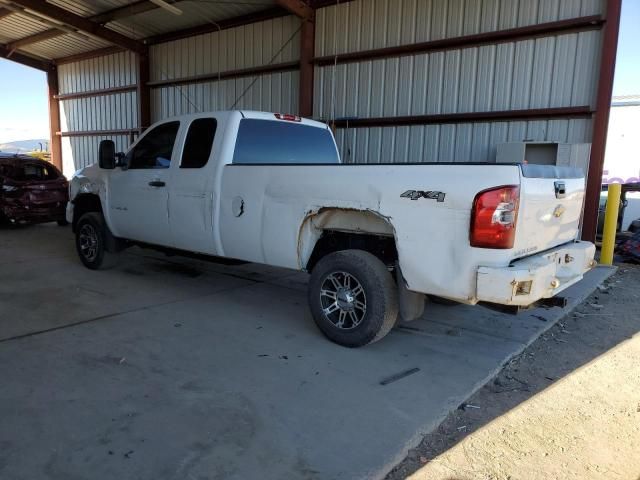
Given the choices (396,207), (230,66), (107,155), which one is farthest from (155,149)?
(230,66)

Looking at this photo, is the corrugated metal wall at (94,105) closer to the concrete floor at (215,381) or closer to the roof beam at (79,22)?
the roof beam at (79,22)

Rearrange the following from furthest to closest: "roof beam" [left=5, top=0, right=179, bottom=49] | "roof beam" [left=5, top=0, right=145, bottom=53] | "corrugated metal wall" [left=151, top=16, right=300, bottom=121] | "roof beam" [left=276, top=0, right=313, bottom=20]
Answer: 1. "roof beam" [left=5, top=0, right=179, bottom=49]
2. "corrugated metal wall" [left=151, top=16, right=300, bottom=121]
3. "roof beam" [left=5, top=0, right=145, bottom=53]
4. "roof beam" [left=276, top=0, right=313, bottom=20]

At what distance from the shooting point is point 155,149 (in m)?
5.70

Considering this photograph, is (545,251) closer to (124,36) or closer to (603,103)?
(603,103)

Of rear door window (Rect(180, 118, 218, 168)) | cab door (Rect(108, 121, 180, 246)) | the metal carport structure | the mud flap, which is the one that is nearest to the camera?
the mud flap

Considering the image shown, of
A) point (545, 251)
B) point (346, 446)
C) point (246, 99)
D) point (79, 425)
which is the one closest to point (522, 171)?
point (545, 251)

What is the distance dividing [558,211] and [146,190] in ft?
14.4

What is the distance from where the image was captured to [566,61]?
8898mm

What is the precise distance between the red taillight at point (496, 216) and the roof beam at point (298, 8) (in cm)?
952

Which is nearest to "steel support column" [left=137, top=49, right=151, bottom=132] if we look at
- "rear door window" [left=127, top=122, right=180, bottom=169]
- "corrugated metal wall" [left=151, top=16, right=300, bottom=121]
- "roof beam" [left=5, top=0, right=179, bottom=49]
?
"corrugated metal wall" [left=151, top=16, right=300, bottom=121]

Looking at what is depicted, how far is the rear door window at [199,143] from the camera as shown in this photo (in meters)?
5.01

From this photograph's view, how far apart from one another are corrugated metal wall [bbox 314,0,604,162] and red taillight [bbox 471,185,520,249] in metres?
7.01

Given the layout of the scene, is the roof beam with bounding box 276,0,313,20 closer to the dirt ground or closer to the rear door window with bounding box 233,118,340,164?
the rear door window with bounding box 233,118,340,164

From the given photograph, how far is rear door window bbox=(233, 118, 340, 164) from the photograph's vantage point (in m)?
4.99
